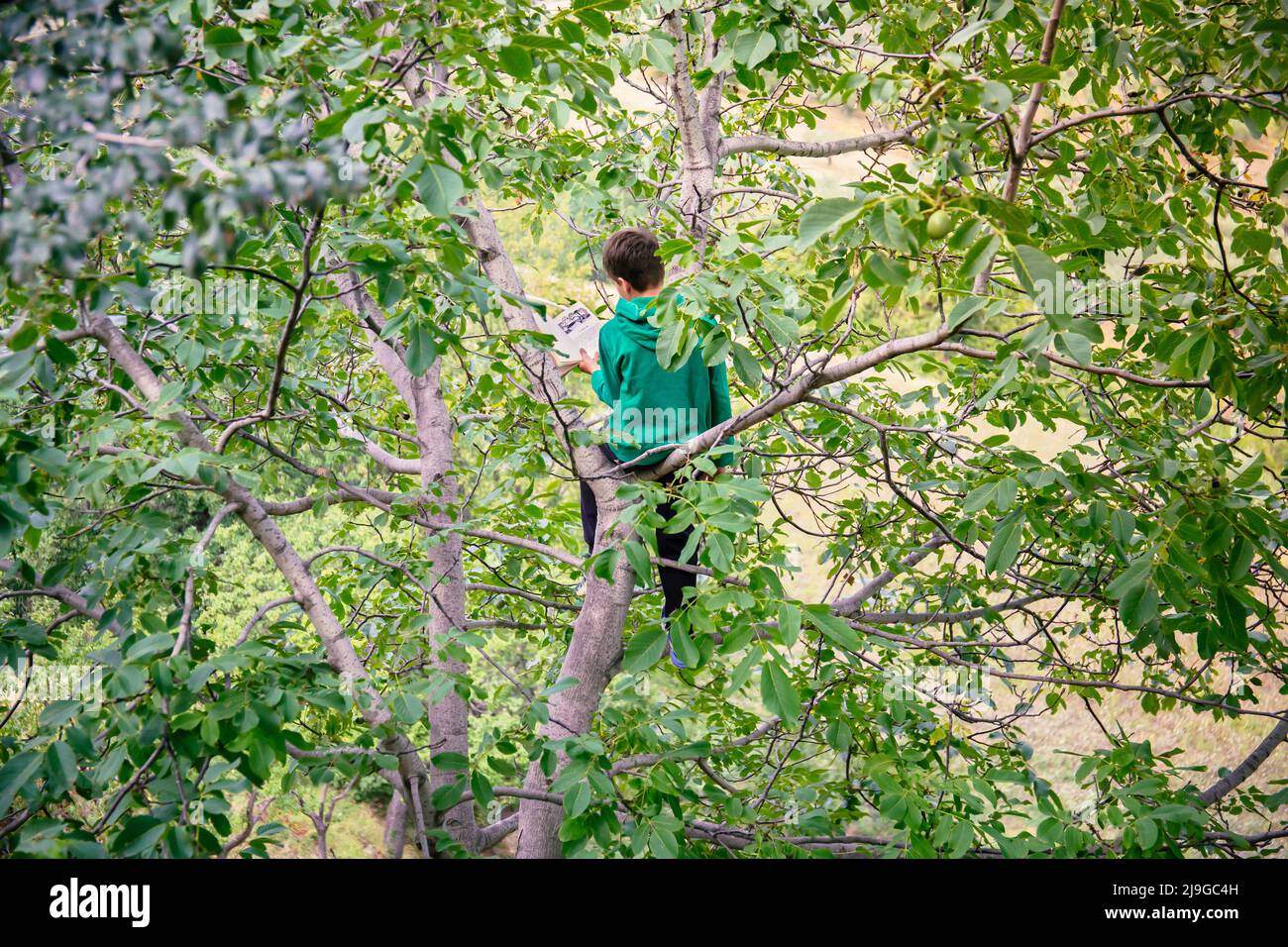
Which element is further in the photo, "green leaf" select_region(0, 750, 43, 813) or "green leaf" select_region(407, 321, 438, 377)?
"green leaf" select_region(407, 321, 438, 377)

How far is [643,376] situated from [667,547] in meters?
0.47

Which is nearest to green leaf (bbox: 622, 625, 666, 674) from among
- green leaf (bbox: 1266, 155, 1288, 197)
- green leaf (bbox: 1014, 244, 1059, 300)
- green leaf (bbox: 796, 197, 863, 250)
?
green leaf (bbox: 796, 197, 863, 250)

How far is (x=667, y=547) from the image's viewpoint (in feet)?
8.25

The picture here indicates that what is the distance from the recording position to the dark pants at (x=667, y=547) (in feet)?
7.93

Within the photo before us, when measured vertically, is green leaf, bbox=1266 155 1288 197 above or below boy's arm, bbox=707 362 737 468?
above

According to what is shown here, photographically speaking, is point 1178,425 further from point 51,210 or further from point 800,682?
point 51,210

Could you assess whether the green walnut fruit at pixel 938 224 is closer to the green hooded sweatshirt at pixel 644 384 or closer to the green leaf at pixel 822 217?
the green leaf at pixel 822 217

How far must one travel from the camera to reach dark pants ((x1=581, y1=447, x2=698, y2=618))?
7.93ft

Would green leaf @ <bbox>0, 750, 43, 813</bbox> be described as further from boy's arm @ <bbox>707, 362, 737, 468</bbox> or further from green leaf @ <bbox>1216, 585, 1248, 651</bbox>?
green leaf @ <bbox>1216, 585, 1248, 651</bbox>

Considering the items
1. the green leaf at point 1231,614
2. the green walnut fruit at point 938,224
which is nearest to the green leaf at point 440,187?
the green walnut fruit at point 938,224

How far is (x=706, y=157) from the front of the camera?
2.62 meters

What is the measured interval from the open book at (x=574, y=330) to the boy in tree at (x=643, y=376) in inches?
1.3

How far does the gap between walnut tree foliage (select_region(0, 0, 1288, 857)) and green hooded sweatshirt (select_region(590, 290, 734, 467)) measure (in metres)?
0.14

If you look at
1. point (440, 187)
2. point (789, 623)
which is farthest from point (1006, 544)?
point (440, 187)
